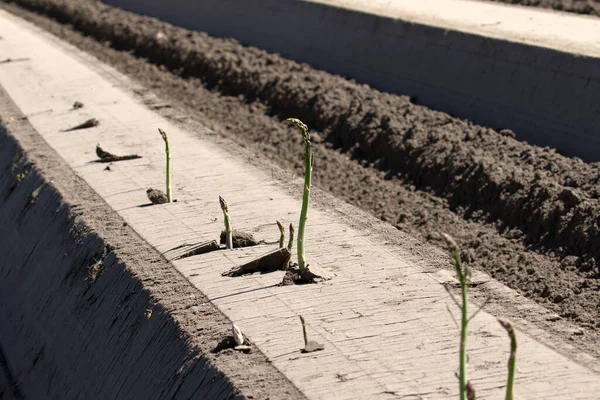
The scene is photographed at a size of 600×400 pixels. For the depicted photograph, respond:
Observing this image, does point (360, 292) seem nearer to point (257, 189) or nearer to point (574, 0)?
point (257, 189)

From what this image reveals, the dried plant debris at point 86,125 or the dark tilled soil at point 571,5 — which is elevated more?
the dark tilled soil at point 571,5

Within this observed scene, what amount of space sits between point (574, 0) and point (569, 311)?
964cm

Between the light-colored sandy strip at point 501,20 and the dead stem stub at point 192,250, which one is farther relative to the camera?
the light-colored sandy strip at point 501,20

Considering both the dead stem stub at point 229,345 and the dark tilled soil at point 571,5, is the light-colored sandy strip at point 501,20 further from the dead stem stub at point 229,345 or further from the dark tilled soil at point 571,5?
the dead stem stub at point 229,345

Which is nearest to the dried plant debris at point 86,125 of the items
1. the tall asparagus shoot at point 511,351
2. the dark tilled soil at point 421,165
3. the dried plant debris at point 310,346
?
the dark tilled soil at point 421,165

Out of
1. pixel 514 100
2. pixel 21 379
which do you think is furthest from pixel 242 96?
pixel 21 379

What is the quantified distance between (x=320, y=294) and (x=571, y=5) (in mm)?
10124

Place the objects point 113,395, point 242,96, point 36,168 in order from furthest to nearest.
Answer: point 242,96, point 36,168, point 113,395

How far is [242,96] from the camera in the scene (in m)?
13.0

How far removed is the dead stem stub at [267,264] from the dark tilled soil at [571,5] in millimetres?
9145

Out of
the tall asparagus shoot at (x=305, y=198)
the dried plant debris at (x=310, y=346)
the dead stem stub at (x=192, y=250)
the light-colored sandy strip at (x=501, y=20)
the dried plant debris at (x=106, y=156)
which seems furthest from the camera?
the light-colored sandy strip at (x=501, y=20)

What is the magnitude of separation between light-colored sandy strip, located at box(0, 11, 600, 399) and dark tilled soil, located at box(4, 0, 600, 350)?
34.3 inches

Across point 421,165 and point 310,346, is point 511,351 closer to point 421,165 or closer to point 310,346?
point 310,346

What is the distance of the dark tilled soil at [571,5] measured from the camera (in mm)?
13859
